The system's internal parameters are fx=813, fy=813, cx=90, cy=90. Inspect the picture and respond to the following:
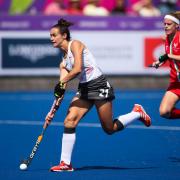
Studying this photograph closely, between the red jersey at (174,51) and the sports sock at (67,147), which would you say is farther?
the red jersey at (174,51)

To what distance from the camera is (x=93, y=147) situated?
39.1ft

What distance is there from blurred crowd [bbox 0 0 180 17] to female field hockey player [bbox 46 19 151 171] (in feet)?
30.2

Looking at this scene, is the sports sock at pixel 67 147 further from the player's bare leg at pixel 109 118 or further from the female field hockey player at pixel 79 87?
the player's bare leg at pixel 109 118

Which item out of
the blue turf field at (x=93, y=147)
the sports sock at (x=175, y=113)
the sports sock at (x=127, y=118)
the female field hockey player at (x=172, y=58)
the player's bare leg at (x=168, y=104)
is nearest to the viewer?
the blue turf field at (x=93, y=147)

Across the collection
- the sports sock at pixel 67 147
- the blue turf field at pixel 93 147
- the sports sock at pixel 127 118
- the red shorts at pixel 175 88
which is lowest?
the blue turf field at pixel 93 147

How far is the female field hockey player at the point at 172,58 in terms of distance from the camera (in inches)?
430

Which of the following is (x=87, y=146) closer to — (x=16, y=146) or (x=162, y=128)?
(x=16, y=146)

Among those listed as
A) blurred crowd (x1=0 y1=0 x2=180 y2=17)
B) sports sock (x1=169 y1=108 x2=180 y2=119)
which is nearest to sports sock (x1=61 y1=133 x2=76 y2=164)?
sports sock (x1=169 y1=108 x2=180 y2=119)

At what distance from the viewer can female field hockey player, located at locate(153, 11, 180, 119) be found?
10.9m

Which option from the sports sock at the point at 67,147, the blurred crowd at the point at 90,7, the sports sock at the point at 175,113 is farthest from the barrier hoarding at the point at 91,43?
the sports sock at the point at 67,147

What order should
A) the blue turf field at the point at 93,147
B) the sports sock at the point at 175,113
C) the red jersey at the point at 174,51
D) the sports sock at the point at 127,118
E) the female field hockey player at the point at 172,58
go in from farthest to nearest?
the sports sock at the point at 175,113 < the red jersey at the point at 174,51 < the female field hockey player at the point at 172,58 < the sports sock at the point at 127,118 < the blue turf field at the point at 93,147

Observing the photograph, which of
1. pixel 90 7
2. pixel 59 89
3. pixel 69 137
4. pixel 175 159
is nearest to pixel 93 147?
pixel 175 159

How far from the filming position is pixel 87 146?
11992 mm

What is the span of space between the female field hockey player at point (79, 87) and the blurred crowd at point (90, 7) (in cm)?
920
